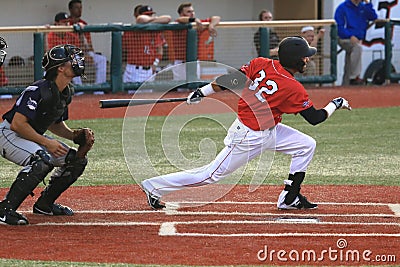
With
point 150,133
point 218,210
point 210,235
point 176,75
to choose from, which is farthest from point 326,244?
point 176,75

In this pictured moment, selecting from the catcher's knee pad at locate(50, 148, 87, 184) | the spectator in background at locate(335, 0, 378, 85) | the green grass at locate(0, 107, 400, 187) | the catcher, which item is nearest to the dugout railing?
the spectator in background at locate(335, 0, 378, 85)

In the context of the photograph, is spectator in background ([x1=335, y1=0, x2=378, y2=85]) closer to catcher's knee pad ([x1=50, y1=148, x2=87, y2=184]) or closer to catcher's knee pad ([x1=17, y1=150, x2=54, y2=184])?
catcher's knee pad ([x1=50, y1=148, x2=87, y2=184])

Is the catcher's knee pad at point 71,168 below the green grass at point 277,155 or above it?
above

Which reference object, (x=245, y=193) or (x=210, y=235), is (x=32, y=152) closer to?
(x=210, y=235)

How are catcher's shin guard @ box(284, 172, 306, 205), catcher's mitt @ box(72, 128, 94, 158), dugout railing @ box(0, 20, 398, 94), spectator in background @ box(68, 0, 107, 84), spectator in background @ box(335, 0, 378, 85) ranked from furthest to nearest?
spectator in background @ box(335, 0, 378, 85)
spectator in background @ box(68, 0, 107, 84)
dugout railing @ box(0, 20, 398, 94)
catcher's shin guard @ box(284, 172, 306, 205)
catcher's mitt @ box(72, 128, 94, 158)

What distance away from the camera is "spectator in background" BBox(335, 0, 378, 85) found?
1714 centimetres

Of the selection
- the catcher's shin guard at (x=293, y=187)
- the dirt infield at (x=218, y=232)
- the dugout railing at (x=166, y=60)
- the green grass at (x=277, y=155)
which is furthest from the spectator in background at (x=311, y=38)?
the catcher's shin guard at (x=293, y=187)

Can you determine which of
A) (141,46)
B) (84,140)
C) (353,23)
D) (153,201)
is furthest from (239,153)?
(353,23)

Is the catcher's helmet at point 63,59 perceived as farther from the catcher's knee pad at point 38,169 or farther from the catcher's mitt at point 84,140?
the catcher's knee pad at point 38,169

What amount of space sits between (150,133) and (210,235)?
5910 millimetres

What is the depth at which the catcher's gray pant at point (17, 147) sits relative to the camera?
20.2ft

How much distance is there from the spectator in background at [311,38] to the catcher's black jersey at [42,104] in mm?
10121

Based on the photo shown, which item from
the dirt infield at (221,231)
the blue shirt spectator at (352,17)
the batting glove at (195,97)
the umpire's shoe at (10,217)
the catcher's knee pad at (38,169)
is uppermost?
the blue shirt spectator at (352,17)

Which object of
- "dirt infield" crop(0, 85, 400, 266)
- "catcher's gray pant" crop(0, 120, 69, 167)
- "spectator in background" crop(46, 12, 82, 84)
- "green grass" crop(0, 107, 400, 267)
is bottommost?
"green grass" crop(0, 107, 400, 267)
